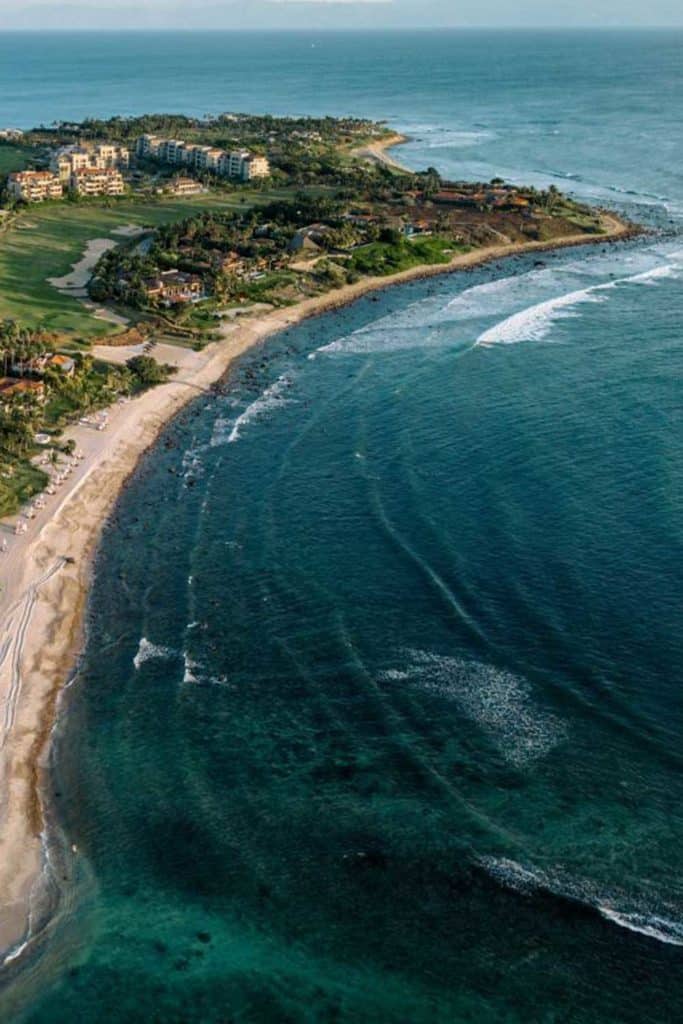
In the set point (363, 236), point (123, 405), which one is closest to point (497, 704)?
point (123, 405)

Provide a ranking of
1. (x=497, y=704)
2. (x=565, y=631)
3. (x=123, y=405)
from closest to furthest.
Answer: (x=497, y=704) → (x=565, y=631) → (x=123, y=405)

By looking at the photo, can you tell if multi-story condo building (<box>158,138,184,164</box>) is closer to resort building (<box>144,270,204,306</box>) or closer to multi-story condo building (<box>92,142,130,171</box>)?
multi-story condo building (<box>92,142,130,171</box>)

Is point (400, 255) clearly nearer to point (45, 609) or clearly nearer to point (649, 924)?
point (45, 609)

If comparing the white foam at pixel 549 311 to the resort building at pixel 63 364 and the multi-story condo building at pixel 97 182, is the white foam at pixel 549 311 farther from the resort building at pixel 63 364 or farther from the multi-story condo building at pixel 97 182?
the multi-story condo building at pixel 97 182

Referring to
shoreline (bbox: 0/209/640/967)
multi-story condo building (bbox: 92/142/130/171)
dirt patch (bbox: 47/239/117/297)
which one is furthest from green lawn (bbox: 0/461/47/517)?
multi-story condo building (bbox: 92/142/130/171)

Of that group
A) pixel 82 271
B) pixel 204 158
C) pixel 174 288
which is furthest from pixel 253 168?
pixel 174 288

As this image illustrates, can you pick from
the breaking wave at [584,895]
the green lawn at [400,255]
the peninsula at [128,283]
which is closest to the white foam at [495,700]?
the breaking wave at [584,895]

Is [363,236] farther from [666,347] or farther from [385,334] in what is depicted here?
[666,347]

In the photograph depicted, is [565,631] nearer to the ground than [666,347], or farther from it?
nearer to the ground
